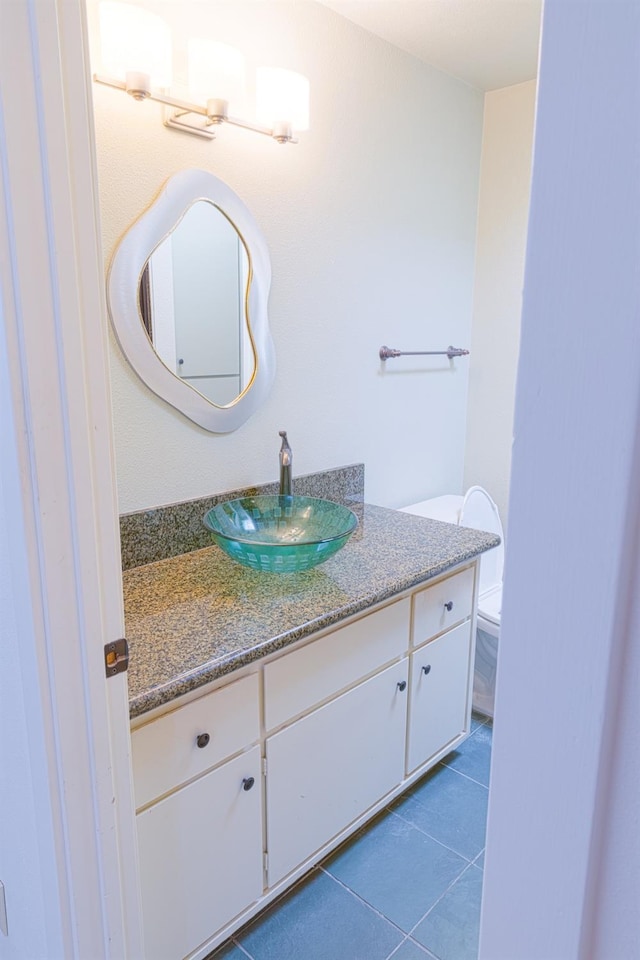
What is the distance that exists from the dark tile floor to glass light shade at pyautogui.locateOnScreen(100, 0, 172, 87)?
6.68ft

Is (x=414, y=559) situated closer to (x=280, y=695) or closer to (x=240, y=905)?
(x=280, y=695)

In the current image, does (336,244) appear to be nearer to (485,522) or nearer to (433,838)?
(485,522)

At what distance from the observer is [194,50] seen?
1.52 metres

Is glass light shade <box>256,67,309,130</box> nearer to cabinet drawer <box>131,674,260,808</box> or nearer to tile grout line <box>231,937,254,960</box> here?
cabinet drawer <box>131,674,260,808</box>

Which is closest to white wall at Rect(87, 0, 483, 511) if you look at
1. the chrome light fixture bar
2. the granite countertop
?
the chrome light fixture bar

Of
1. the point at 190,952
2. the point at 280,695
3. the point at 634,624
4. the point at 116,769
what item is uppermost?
the point at 634,624

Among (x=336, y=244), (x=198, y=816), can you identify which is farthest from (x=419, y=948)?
(x=336, y=244)

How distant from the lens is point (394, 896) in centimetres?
165

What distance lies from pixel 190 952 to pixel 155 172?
5.87ft

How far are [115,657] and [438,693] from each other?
1.27m

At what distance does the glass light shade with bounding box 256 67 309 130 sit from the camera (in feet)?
5.43

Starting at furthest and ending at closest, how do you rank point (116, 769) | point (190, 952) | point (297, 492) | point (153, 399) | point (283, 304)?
point (297, 492) < point (283, 304) < point (153, 399) < point (190, 952) < point (116, 769)

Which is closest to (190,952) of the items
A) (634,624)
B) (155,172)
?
(634,624)

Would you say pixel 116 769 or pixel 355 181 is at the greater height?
pixel 355 181
